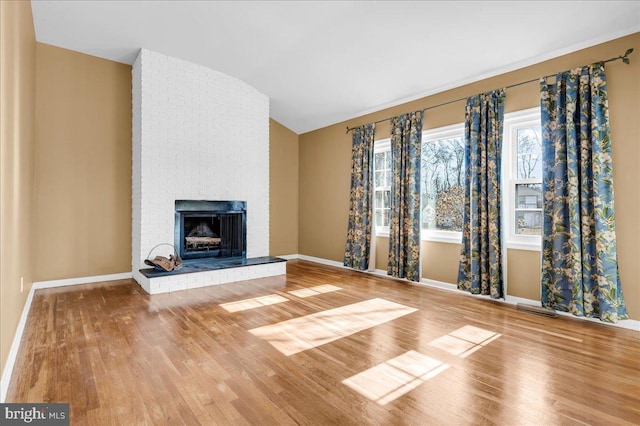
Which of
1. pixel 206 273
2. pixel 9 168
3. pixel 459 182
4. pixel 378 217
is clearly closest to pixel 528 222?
pixel 459 182

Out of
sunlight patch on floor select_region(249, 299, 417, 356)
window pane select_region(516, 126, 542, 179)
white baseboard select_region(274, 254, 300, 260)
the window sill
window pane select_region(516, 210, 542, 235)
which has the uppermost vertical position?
window pane select_region(516, 126, 542, 179)

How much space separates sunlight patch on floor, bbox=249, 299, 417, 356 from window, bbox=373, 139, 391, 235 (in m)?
2.01

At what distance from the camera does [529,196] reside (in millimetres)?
3863

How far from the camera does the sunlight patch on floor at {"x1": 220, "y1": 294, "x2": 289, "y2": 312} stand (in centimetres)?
362

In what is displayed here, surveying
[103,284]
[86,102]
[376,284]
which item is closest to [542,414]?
[376,284]

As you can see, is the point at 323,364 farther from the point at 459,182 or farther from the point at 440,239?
the point at 459,182

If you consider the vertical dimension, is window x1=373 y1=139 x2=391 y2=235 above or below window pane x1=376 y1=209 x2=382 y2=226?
above

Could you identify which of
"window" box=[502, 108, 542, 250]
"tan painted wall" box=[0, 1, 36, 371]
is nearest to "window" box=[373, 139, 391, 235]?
"window" box=[502, 108, 542, 250]

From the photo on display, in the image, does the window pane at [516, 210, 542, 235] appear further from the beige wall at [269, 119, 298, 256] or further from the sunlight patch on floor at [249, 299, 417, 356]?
the beige wall at [269, 119, 298, 256]

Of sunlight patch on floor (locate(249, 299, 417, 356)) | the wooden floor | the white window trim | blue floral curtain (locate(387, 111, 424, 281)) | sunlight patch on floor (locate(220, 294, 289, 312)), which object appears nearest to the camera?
the wooden floor

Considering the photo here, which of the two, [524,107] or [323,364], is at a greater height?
[524,107]

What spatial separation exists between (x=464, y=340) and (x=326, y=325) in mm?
1219

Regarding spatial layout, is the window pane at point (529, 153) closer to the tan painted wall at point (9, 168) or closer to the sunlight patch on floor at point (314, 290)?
the sunlight patch on floor at point (314, 290)

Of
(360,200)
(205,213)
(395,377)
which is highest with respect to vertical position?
(360,200)
